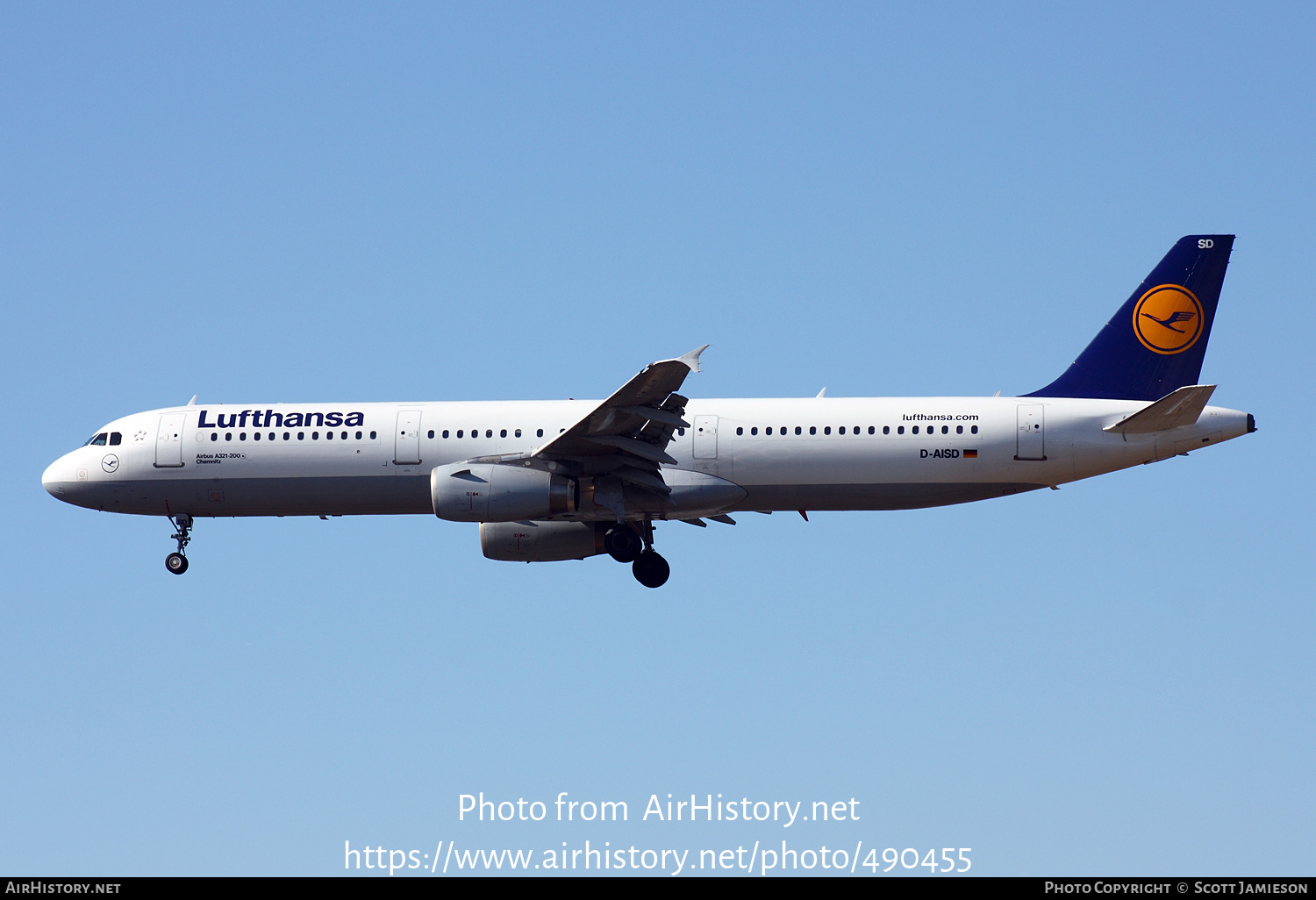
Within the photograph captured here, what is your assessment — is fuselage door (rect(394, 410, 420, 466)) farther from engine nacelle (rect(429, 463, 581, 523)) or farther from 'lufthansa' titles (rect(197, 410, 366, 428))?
engine nacelle (rect(429, 463, 581, 523))

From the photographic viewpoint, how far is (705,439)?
2883 centimetres

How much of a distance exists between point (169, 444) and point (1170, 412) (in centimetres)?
1983

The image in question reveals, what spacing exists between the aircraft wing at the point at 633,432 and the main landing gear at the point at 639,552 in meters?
1.59

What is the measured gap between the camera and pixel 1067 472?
28.3m

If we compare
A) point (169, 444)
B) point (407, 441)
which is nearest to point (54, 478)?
point (169, 444)

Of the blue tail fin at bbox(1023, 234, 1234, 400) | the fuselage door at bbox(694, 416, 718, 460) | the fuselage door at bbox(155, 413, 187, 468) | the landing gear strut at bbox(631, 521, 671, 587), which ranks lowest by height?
the landing gear strut at bbox(631, 521, 671, 587)

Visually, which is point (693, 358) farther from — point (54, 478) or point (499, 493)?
point (54, 478)

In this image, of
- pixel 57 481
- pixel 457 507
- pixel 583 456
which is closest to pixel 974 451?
pixel 583 456

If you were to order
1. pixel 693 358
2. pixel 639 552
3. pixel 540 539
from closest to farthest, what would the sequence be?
pixel 693 358
pixel 639 552
pixel 540 539

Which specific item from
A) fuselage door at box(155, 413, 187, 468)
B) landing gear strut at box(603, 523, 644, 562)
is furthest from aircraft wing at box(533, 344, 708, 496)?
fuselage door at box(155, 413, 187, 468)

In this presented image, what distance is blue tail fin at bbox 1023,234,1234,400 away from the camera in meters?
29.3

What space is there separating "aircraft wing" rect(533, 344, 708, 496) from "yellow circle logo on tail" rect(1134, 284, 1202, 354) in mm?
9643

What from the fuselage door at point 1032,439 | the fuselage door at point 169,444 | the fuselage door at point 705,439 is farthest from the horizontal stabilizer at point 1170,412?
the fuselage door at point 169,444
